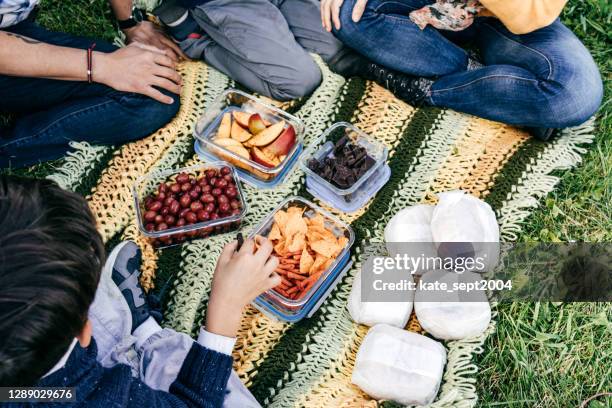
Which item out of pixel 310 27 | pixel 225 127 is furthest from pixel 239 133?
pixel 310 27

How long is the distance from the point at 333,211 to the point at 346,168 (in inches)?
6.0

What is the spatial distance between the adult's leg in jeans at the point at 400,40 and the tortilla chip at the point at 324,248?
72 cm

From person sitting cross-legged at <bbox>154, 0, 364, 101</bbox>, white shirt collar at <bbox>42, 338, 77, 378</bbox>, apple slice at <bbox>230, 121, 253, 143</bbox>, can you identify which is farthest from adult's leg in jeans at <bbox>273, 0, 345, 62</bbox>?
white shirt collar at <bbox>42, 338, 77, 378</bbox>

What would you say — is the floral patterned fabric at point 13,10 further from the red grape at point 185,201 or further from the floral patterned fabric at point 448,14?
the floral patterned fabric at point 448,14

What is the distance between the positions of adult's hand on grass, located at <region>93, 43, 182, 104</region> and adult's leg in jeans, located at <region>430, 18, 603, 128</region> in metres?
0.91

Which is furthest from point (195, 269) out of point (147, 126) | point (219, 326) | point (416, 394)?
point (416, 394)

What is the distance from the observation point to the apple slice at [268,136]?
5.99 ft

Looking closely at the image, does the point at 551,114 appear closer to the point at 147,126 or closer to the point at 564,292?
the point at 564,292

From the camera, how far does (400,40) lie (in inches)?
76.7

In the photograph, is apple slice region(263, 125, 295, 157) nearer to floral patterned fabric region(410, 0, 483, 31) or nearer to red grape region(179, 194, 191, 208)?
red grape region(179, 194, 191, 208)

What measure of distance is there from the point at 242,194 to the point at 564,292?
959mm

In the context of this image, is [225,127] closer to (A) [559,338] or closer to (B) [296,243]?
(B) [296,243]

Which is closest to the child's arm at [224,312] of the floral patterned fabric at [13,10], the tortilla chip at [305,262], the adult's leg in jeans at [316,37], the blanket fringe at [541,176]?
the tortilla chip at [305,262]

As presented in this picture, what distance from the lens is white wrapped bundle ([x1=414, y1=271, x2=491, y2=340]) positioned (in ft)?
4.91
